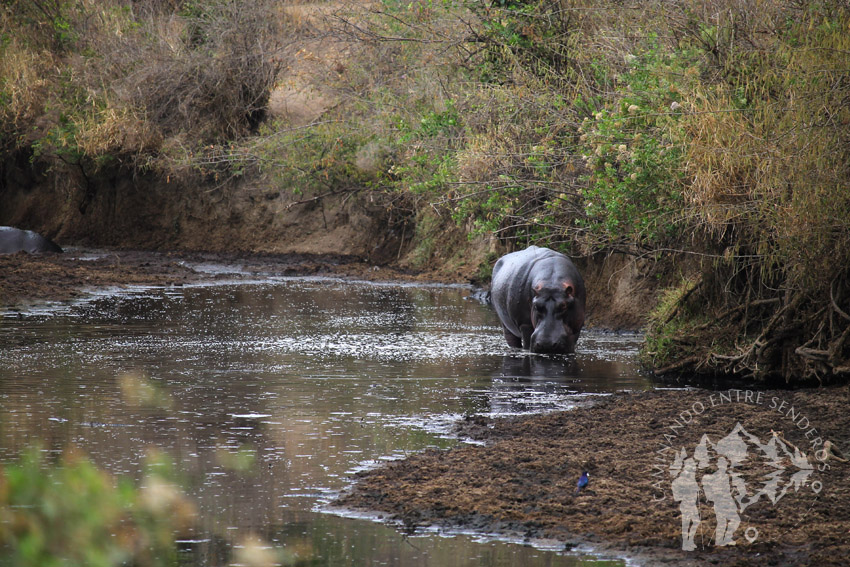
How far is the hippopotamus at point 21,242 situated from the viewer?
2448 centimetres

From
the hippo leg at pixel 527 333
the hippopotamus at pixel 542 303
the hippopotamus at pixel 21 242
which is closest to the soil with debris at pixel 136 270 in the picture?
the hippopotamus at pixel 21 242

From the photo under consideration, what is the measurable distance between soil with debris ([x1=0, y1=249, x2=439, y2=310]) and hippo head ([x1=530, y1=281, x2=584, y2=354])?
836cm

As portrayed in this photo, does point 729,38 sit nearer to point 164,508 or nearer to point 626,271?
point 626,271

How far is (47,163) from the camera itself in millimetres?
31500

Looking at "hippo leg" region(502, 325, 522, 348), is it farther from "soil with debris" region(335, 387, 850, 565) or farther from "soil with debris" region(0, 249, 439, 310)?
"soil with debris" region(0, 249, 439, 310)

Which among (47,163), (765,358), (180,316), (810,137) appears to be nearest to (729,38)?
(810,137)

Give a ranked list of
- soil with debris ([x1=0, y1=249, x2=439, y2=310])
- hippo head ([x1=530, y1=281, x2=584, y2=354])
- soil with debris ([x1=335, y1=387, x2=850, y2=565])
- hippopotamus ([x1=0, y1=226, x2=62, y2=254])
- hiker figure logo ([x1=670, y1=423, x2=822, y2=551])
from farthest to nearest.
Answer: hippopotamus ([x1=0, y1=226, x2=62, y2=254]) → soil with debris ([x1=0, y1=249, x2=439, y2=310]) → hippo head ([x1=530, y1=281, x2=584, y2=354]) → hiker figure logo ([x1=670, y1=423, x2=822, y2=551]) → soil with debris ([x1=335, y1=387, x2=850, y2=565])

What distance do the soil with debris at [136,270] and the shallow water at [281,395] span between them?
5.19ft

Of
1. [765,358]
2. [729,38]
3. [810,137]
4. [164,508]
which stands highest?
[729,38]

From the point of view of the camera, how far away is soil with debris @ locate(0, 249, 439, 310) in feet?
60.2

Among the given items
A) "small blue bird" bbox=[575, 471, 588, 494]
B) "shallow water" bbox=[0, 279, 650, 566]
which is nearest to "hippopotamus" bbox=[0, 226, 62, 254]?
"shallow water" bbox=[0, 279, 650, 566]

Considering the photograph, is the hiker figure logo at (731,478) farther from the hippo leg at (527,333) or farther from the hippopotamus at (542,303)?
the hippo leg at (527,333)

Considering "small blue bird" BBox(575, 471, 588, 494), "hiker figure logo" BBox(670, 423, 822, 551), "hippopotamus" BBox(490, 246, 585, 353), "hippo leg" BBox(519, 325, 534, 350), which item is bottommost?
"small blue bird" BBox(575, 471, 588, 494)

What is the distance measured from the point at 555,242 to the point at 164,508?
10.7 m
